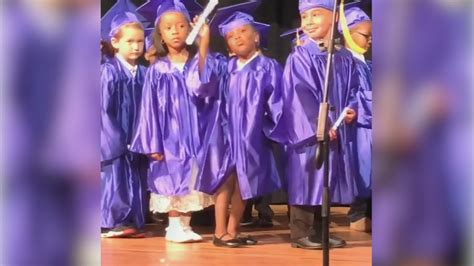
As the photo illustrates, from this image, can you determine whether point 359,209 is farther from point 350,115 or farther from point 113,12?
point 113,12

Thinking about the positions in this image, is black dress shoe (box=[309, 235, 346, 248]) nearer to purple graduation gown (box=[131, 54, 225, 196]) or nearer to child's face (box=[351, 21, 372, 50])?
purple graduation gown (box=[131, 54, 225, 196])

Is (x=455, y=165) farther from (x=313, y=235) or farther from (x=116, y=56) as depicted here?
(x=116, y=56)

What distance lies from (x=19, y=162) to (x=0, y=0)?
454 mm

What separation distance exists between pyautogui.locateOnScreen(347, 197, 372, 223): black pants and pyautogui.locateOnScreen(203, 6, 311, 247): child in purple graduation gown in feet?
0.83

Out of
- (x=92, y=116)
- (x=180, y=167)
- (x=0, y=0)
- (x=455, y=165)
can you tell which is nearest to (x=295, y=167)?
(x=180, y=167)

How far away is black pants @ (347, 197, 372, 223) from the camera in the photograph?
6.42 ft

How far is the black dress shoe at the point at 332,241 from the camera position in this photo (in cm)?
196

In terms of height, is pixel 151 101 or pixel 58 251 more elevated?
pixel 151 101

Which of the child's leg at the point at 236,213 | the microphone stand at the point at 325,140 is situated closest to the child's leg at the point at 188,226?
the child's leg at the point at 236,213

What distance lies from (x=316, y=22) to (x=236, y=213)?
67 centimetres

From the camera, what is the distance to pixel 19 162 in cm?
175

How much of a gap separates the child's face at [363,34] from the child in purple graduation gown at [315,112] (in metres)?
0.05

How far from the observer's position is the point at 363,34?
1944 mm

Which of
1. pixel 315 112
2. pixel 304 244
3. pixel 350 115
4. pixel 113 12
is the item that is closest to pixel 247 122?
pixel 315 112
